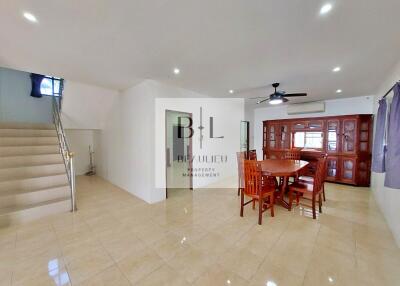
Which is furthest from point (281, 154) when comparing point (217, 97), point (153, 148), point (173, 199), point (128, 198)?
point (128, 198)

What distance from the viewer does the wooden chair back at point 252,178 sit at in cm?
271

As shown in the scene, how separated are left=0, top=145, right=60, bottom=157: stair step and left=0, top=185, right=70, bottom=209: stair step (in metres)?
0.98

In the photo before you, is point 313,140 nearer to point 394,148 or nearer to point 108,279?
point 394,148

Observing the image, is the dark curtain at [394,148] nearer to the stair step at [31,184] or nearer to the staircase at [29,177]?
the staircase at [29,177]

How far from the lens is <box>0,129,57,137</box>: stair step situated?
153 inches

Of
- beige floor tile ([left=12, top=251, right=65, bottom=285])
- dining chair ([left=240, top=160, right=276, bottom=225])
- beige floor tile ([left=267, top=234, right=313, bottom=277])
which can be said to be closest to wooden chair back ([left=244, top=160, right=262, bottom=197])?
dining chair ([left=240, top=160, right=276, bottom=225])

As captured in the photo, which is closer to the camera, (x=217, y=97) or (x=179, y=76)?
(x=179, y=76)

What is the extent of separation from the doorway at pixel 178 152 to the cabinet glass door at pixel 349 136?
4019mm

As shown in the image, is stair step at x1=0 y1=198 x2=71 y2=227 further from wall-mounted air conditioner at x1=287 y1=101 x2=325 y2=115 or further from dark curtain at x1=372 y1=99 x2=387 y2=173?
wall-mounted air conditioner at x1=287 y1=101 x2=325 y2=115

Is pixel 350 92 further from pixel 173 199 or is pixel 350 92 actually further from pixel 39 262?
pixel 39 262

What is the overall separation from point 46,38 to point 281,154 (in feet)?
19.2

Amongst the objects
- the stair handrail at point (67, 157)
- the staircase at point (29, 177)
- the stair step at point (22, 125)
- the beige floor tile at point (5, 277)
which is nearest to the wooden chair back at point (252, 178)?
the beige floor tile at point (5, 277)

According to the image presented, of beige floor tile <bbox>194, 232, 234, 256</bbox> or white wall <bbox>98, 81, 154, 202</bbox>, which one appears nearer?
beige floor tile <bbox>194, 232, 234, 256</bbox>

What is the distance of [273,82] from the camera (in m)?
3.43
